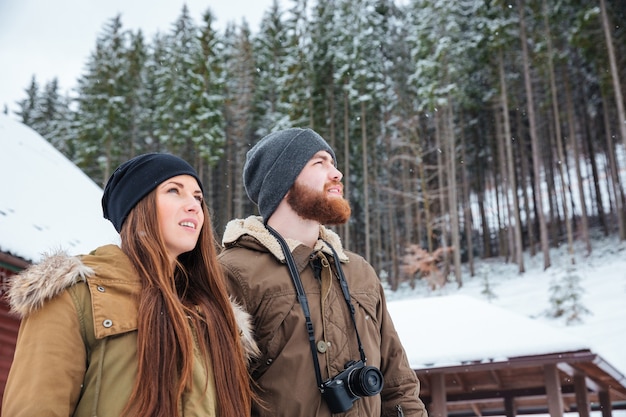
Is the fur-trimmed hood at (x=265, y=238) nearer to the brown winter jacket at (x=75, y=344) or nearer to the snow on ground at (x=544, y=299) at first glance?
the brown winter jacket at (x=75, y=344)

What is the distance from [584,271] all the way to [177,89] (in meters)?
20.7

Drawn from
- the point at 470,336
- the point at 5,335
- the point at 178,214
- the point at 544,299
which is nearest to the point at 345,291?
the point at 178,214

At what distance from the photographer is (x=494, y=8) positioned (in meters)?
25.6

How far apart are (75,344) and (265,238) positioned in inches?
46.5

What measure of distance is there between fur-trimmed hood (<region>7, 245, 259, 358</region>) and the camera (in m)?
0.95

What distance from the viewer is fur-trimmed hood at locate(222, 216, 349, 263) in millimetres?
2703

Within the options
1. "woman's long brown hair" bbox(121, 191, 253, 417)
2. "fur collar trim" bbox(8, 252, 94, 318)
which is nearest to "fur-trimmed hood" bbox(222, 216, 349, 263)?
"woman's long brown hair" bbox(121, 191, 253, 417)

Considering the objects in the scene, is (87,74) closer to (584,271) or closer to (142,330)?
(584,271)

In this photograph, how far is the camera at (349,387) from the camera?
2.26 metres

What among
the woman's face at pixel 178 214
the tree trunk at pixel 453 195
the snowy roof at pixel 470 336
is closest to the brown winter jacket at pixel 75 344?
the woman's face at pixel 178 214

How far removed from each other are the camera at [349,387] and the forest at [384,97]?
69.1ft

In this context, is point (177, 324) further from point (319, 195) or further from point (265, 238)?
point (319, 195)

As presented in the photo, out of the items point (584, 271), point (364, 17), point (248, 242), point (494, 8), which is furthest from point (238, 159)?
point (248, 242)

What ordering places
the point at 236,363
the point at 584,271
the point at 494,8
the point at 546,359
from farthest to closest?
the point at 494,8 → the point at 584,271 → the point at 546,359 → the point at 236,363
